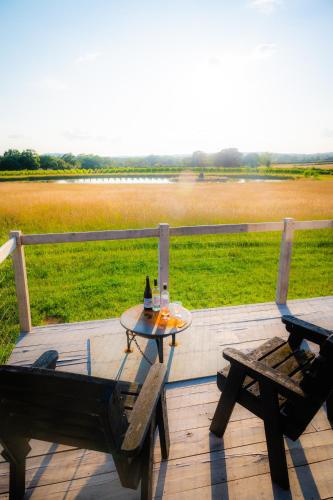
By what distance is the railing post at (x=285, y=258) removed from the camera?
4273 mm

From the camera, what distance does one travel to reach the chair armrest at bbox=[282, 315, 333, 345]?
7.79 ft

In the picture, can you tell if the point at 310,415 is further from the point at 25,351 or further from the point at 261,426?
the point at 25,351

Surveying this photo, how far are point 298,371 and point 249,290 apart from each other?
4.23m

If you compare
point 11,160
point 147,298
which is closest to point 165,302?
point 147,298

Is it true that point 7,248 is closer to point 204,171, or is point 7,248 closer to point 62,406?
point 62,406

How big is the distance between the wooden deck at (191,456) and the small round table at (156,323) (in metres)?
0.48

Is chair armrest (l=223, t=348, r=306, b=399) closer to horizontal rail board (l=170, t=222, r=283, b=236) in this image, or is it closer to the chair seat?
the chair seat

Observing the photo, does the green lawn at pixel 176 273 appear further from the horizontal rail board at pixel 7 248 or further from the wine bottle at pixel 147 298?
the wine bottle at pixel 147 298

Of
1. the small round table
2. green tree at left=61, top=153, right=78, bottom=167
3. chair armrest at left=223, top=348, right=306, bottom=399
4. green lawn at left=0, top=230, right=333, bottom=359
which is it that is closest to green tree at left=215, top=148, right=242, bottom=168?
green tree at left=61, top=153, right=78, bottom=167

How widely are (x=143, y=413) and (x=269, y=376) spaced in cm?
77

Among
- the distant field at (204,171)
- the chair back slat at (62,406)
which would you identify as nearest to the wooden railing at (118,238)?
the chair back slat at (62,406)

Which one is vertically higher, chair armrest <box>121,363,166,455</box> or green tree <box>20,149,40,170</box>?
green tree <box>20,149,40,170</box>

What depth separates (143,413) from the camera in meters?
1.52

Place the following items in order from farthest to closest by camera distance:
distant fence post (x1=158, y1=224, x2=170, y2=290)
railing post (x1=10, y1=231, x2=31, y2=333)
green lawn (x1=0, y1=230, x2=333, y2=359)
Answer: green lawn (x1=0, y1=230, x2=333, y2=359) → distant fence post (x1=158, y1=224, x2=170, y2=290) → railing post (x1=10, y1=231, x2=31, y2=333)
